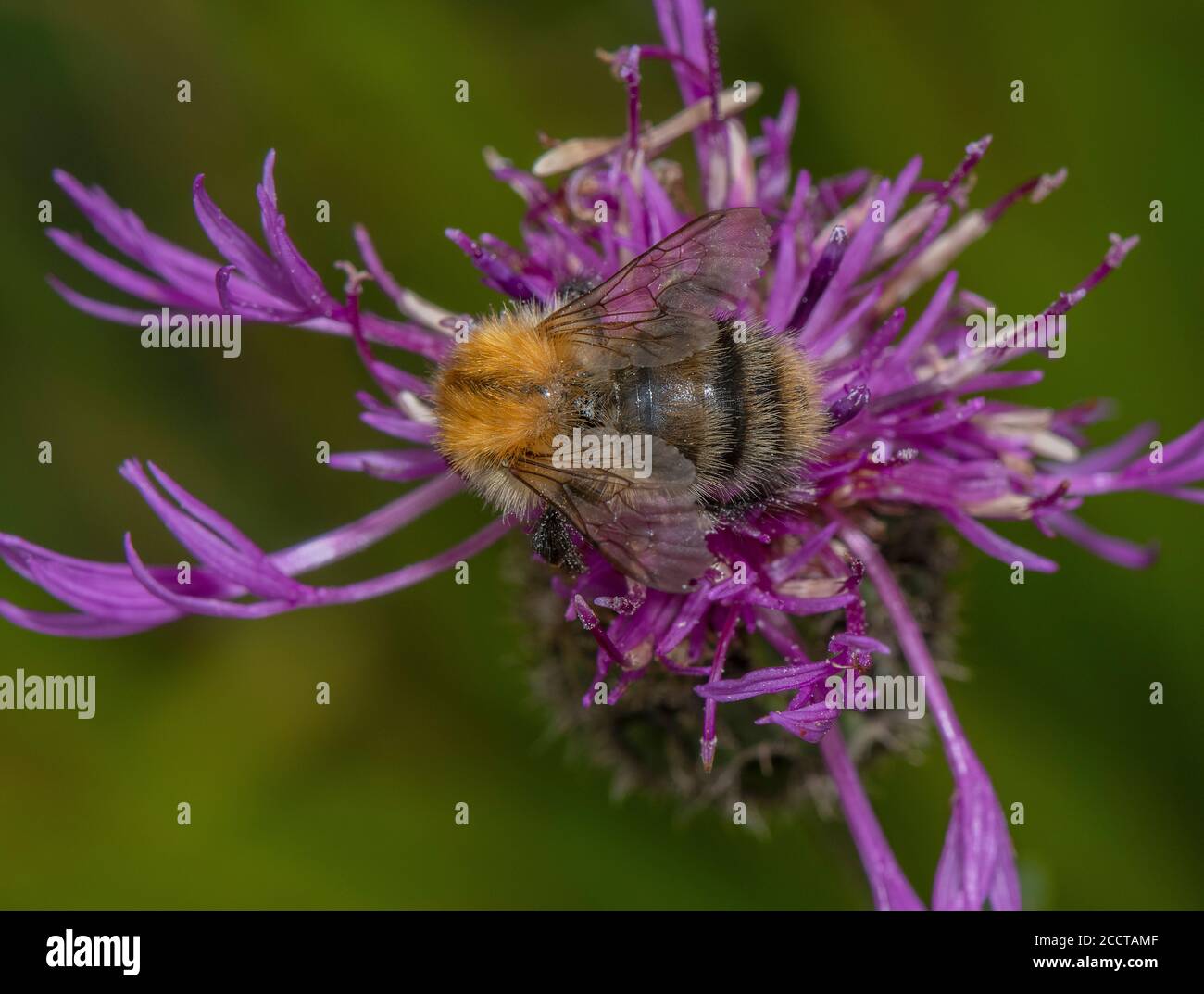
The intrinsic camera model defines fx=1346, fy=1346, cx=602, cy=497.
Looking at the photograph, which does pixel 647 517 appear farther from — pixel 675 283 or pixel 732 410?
pixel 675 283

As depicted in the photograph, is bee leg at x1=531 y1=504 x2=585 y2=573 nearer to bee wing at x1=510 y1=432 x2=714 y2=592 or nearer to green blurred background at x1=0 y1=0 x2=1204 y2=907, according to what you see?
bee wing at x1=510 y1=432 x2=714 y2=592

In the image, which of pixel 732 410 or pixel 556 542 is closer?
pixel 732 410

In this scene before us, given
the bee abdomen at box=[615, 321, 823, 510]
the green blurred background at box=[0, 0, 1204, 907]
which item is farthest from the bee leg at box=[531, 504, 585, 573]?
the green blurred background at box=[0, 0, 1204, 907]

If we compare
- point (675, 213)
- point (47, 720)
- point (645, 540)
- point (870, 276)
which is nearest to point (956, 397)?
point (870, 276)

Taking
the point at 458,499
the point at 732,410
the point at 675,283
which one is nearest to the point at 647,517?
the point at 732,410

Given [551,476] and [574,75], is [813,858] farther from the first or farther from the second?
[574,75]

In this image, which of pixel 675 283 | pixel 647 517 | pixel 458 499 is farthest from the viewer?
pixel 458 499

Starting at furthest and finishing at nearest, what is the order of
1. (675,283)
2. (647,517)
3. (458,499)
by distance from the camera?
(458,499)
(675,283)
(647,517)

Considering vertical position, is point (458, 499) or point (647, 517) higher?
point (458, 499)
